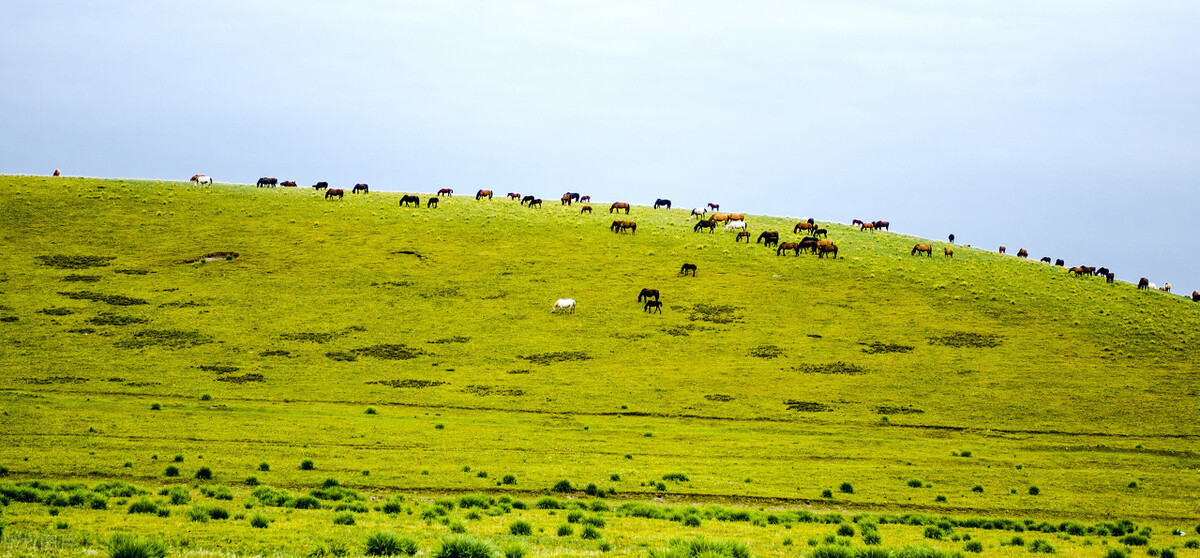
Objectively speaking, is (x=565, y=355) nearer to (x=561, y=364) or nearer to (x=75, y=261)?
(x=561, y=364)

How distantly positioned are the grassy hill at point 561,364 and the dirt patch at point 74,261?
37 cm

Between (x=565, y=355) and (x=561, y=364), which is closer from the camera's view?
(x=561, y=364)

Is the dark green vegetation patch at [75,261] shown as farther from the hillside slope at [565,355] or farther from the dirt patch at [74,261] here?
the hillside slope at [565,355]

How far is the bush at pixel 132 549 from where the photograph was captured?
34.5 ft

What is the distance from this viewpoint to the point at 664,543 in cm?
1702

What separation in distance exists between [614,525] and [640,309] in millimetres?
52190

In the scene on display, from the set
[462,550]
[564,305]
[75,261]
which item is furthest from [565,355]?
[75,261]

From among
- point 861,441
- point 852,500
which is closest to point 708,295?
point 861,441

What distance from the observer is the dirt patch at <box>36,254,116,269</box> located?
7656cm

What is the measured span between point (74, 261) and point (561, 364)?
5160 centimetres

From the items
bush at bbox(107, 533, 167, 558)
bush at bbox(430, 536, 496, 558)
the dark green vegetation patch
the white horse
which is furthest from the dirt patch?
bush at bbox(430, 536, 496, 558)

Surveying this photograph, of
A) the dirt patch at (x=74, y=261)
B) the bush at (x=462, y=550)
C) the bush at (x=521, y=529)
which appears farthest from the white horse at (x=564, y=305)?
the bush at (x=462, y=550)

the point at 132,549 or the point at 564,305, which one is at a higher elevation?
the point at 132,549

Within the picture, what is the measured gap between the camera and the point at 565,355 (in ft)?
205
